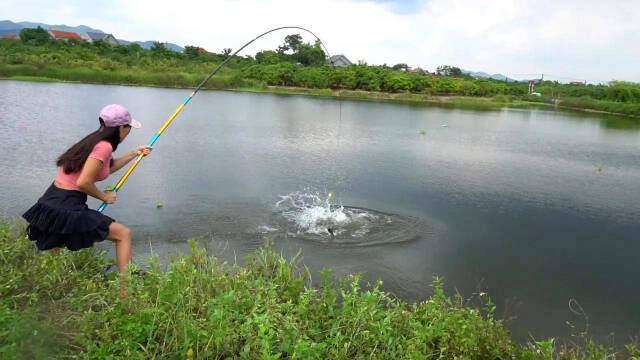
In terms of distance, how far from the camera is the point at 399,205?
9.73 m

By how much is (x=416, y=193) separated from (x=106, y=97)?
77.8 feet

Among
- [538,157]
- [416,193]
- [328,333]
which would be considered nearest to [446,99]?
[538,157]

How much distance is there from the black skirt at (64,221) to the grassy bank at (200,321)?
395 mm

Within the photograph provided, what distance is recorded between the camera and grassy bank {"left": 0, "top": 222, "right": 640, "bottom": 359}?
304 centimetres

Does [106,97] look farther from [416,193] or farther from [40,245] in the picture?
[40,245]

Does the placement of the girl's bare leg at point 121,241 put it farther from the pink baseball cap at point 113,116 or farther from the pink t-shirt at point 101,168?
the pink baseball cap at point 113,116

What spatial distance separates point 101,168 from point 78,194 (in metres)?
0.32

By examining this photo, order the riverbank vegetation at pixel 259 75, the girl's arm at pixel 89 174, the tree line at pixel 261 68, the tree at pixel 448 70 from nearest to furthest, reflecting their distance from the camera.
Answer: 1. the girl's arm at pixel 89 174
2. the riverbank vegetation at pixel 259 75
3. the tree line at pixel 261 68
4. the tree at pixel 448 70

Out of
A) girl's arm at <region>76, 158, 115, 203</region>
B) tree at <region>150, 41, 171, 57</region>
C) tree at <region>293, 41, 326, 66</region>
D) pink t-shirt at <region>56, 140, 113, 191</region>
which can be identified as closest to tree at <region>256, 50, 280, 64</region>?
tree at <region>293, 41, 326, 66</region>

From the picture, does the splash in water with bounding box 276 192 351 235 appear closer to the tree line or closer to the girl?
the girl

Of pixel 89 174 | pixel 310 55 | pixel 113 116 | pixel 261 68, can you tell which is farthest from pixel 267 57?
pixel 89 174

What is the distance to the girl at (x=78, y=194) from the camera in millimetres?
3639

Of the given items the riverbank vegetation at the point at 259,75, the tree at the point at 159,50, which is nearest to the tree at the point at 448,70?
the riverbank vegetation at the point at 259,75

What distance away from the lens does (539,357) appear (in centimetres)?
397
